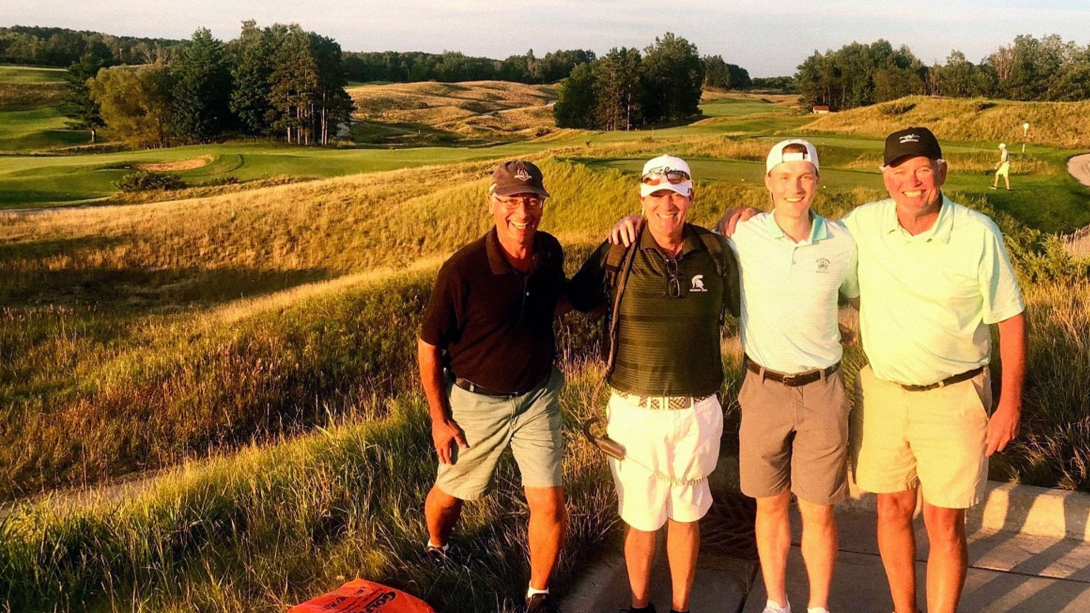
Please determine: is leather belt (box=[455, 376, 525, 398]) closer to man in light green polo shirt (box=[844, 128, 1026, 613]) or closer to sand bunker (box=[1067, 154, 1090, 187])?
man in light green polo shirt (box=[844, 128, 1026, 613])

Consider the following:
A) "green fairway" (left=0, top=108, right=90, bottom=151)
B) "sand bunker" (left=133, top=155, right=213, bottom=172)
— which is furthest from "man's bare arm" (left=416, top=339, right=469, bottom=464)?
"green fairway" (left=0, top=108, right=90, bottom=151)

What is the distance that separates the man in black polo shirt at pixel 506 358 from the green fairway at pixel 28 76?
335ft

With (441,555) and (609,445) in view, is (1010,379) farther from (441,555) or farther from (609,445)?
(441,555)

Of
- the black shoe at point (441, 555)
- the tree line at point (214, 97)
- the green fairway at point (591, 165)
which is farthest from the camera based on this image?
the tree line at point (214, 97)

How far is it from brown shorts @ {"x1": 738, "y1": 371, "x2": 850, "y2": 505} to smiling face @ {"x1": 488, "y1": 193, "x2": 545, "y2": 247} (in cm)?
114

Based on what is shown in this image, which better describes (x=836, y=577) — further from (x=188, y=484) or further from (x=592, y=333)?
(x=592, y=333)

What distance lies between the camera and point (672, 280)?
3.32 metres

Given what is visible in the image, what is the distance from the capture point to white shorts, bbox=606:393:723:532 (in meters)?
3.38

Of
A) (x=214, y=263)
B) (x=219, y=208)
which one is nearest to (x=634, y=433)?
(x=214, y=263)

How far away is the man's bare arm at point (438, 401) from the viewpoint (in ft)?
11.8

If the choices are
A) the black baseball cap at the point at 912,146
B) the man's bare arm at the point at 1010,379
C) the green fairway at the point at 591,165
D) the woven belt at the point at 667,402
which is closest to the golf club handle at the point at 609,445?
the woven belt at the point at 667,402

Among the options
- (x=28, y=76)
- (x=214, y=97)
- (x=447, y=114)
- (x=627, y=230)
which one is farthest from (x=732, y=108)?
(x=627, y=230)

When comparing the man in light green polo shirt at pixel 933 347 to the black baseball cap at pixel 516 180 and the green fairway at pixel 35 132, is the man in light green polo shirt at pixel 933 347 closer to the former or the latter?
the black baseball cap at pixel 516 180

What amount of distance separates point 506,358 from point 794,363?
1.21m
